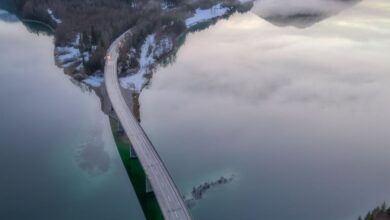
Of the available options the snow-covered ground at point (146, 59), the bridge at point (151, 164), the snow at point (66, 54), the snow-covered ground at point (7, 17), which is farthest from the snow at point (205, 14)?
the bridge at point (151, 164)

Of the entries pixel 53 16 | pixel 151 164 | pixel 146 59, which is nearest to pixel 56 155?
pixel 151 164

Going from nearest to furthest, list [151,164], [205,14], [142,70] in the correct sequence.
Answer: [151,164] → [142,70] → [205,14]

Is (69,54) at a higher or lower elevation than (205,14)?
lower

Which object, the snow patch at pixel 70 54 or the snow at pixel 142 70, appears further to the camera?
the snow patch at pixel 70 54

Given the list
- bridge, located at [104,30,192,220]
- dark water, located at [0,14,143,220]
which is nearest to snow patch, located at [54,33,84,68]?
dark water, located at [0,14,143,220]

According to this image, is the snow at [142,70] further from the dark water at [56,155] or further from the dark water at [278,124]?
the dark water at [56,155]

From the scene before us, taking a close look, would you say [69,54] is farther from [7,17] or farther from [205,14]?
[7,17]
